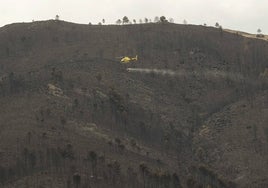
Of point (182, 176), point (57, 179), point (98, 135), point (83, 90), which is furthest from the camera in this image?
point (83, 90)

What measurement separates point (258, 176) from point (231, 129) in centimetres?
3394

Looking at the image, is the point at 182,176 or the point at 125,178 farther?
the point at 182,176

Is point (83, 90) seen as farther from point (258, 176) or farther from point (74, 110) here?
point (258, 176)

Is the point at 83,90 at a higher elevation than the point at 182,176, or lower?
higher

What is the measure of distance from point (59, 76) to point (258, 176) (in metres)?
80.5

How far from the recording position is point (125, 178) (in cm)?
13488

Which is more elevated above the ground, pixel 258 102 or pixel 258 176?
pixel 258 102

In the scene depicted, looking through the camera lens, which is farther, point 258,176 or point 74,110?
point 74,110

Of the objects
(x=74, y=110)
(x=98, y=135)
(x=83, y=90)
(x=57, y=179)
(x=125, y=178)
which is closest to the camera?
(x=57, y=179)

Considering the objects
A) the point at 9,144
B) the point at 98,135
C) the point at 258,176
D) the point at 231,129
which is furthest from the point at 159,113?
the point at 9,144

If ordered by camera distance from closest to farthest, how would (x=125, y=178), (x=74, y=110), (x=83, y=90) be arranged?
(x=125, y=178), (x=74, y=110), (x=83, y=90)

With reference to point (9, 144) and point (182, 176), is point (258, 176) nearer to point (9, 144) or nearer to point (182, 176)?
point (182, 176)

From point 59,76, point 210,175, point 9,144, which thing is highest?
point 59,76

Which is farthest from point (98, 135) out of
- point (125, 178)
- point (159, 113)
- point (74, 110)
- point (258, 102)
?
point (258, 102)
